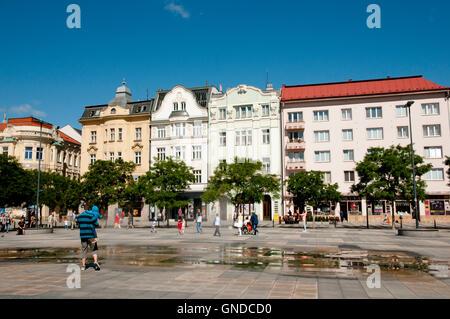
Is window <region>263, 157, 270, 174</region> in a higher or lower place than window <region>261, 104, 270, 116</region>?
lower

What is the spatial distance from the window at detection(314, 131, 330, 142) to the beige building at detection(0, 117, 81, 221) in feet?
118

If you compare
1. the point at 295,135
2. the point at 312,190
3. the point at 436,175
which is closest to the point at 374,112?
the point at 295,135

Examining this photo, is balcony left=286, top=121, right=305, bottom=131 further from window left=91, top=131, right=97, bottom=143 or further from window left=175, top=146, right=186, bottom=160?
window left=91, top=131, right=97, bottom=143

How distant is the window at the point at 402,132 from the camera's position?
4525cm

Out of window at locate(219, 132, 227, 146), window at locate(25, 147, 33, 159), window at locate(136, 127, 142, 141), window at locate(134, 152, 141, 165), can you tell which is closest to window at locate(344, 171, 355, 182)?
window at locate(219, 132, 227, 146)

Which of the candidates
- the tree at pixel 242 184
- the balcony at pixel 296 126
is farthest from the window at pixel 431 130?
the tree at pixel 242 184

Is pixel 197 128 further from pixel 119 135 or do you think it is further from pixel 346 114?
pixel 346 114

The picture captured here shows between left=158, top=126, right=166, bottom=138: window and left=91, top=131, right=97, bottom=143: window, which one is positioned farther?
left=91, top=131, right=97, bottom=143: window

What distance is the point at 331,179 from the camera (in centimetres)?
4694

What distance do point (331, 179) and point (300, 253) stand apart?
34514 millimetres

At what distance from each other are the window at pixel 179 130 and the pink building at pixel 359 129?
14000mm

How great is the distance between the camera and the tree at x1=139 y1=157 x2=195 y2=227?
3716cm
